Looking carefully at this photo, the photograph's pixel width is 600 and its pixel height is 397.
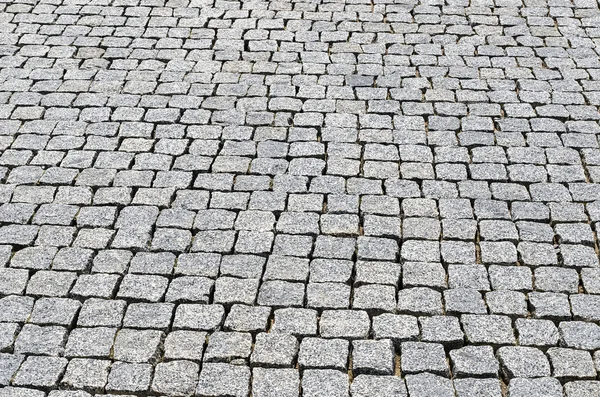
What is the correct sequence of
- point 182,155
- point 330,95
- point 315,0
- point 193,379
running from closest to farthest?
1. point 193,379
2. point 182,155
3. point 330,95
4. point 315,0

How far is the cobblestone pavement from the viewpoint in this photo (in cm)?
470

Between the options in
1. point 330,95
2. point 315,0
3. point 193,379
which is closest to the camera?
point 193,379

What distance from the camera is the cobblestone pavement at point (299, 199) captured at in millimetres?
4703

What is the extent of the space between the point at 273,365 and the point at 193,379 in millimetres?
453

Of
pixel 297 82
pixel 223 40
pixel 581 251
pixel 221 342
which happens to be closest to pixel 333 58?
pixel 297 82

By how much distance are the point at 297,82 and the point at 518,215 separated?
2.65 meters

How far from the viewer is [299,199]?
238 inches

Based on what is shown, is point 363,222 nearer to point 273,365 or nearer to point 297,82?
point 273,365

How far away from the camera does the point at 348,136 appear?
268 inches

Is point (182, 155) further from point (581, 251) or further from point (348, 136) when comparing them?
point (581, 251)

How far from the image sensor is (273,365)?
4.64 metres

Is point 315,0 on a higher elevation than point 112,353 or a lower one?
lower

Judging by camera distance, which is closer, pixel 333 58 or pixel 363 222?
pixel 363 222

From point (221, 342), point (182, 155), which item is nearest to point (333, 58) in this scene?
point (182, 155)
